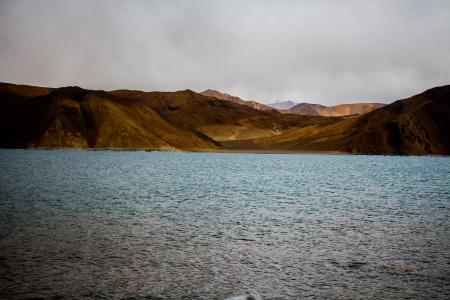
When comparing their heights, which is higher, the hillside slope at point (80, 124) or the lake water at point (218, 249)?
the hillside slope at point (80, 124)

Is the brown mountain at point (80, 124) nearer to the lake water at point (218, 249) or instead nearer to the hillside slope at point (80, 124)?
the hillside slope at point (80, 124)

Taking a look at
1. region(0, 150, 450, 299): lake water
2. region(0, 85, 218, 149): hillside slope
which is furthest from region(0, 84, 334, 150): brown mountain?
region(0, 150, 450, 299): lake water

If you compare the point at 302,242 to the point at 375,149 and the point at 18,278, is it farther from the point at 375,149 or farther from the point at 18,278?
the point at 375,149

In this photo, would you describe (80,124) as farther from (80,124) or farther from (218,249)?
(218,249)

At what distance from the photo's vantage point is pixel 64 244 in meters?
18.7

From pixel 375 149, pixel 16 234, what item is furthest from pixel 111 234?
pixel 375 149

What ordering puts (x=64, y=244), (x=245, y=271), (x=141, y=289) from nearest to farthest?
(x=141, y=289), (x=245, y=271), (x=64, y=244)

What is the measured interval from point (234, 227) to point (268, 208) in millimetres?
8187

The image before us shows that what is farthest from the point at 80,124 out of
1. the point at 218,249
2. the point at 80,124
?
the point at 218,249

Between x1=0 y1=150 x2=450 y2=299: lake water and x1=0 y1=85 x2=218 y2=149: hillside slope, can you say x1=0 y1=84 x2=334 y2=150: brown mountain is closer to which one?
x1=0 y1=85 x2=218 y2=149: hillside slope

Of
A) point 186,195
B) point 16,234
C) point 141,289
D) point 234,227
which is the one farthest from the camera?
point 186,195

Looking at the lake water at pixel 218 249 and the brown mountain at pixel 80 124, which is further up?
the brown mountain at pixel 80 124

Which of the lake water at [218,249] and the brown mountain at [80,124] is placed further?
the brown mountain at [80,124]

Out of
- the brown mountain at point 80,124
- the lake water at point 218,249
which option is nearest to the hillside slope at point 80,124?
the brown mountain at point 80,124
